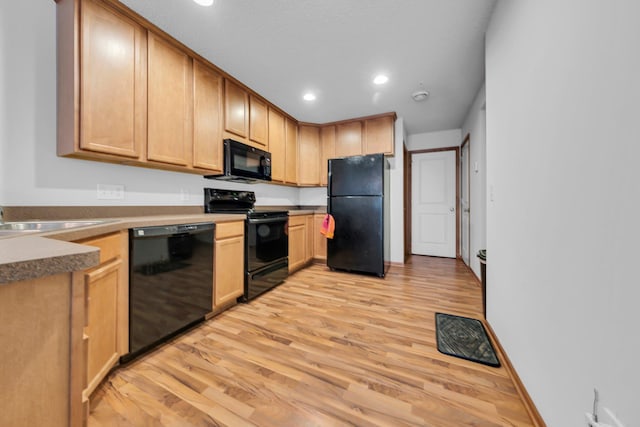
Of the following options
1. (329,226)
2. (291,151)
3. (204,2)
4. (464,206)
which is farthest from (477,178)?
(204,2)

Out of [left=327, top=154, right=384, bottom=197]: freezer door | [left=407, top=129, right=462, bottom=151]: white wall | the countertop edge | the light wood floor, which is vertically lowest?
the light wood floor

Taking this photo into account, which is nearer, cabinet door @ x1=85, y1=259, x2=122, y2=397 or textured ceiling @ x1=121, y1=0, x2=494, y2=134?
cabinet door @ x1=85, y1=259, x2=122, y2=397

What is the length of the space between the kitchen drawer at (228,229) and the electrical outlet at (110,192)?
0.74m

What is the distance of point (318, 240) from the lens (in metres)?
3.80

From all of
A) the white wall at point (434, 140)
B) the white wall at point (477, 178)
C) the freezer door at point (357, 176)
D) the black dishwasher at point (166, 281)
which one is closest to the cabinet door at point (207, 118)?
the black dishwasher at point (166, 281)

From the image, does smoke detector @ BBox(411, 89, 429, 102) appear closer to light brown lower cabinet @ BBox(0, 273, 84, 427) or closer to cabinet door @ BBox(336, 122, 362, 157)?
cabinet door @ BBox(336, 122, 362, 157)

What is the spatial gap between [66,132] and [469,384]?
2.75 meters

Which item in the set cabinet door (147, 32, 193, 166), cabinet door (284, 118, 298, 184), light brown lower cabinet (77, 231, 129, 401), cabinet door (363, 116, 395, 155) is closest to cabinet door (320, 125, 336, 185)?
cabinet door (284, 118, 298, 184)

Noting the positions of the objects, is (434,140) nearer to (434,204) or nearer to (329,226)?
(434,204)

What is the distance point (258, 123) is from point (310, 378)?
8.83 feet

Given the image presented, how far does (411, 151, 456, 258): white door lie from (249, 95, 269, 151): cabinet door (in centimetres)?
291

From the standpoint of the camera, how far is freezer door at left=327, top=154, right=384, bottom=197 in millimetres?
3145

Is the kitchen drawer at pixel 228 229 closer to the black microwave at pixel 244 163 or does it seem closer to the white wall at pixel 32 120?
the black microwave at pixel 244 163

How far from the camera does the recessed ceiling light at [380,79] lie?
2535 mm
